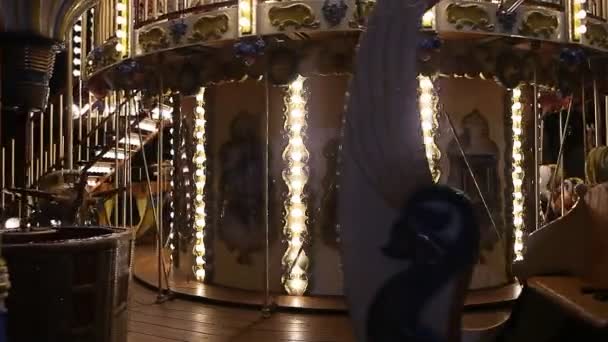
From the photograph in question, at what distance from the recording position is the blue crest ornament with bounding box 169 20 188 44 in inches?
225

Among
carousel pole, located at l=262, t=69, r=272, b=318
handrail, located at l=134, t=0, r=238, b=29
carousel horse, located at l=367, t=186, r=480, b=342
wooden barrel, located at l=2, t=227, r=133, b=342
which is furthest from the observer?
handrail, located at l=134, t=0, r=238, b=29

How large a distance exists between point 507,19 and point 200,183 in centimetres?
355

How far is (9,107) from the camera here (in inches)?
80.4

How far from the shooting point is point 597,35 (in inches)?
235

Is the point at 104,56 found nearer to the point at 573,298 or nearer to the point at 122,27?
the point at 122,27

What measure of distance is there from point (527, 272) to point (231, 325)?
2878mm

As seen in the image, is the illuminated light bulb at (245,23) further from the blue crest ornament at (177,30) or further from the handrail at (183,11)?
the blue crest ornament at (177,30)

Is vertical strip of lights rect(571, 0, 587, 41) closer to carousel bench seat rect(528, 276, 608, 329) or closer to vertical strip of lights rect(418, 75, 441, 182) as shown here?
vertical strip of lights rect(418, 75, 441, 182)

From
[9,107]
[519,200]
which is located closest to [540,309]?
[9,107]

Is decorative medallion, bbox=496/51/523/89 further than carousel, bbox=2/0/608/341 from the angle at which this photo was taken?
Yes

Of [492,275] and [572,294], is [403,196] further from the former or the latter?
[492,275]

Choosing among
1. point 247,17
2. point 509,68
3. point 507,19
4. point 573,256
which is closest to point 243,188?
point 247,17

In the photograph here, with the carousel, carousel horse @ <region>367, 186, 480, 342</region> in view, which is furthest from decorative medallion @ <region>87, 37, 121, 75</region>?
carousel horse @ <region>367, 186, 480, 342</region>

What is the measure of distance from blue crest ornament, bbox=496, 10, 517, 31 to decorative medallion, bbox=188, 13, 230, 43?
2392 millimetres
